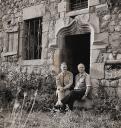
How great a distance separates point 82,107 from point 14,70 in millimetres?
3208

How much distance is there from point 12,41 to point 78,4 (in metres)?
2.86

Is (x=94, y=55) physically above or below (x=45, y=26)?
below

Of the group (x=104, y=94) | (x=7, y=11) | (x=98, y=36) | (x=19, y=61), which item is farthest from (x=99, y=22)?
(x=7, y=11)

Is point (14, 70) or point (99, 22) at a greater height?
point (99, 22)

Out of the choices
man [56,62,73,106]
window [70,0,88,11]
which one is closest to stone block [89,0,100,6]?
window [70,0,88,11]

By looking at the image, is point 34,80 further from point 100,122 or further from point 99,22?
point 100,122

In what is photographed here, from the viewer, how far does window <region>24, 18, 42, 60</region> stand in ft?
33.2

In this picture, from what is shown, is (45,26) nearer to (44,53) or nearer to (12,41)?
(44,53)

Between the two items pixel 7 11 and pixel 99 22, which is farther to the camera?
pixel 7 11

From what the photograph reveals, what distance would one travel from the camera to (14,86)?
1036 cm

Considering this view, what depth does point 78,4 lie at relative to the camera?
9000 millimetres

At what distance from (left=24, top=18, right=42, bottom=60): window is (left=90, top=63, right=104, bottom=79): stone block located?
234 cm

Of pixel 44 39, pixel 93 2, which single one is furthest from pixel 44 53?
pixel 93 2

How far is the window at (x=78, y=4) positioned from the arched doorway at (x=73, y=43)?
18.1 inches
